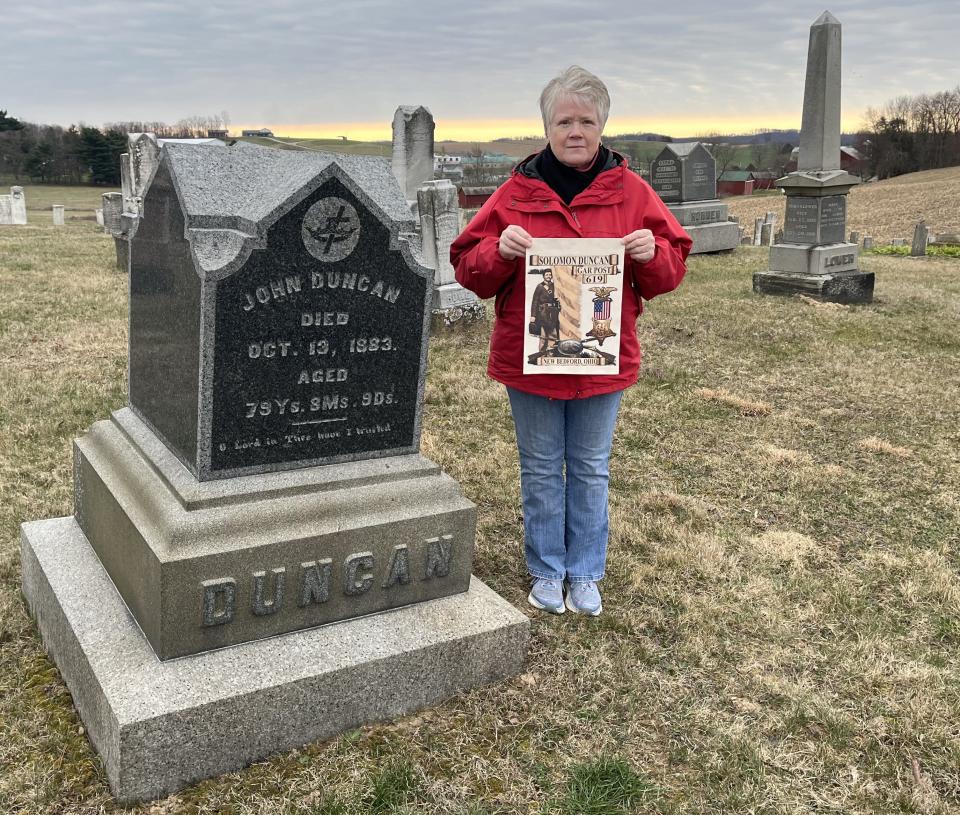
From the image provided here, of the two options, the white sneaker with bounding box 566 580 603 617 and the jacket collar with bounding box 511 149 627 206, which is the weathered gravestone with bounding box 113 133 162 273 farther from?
the white sneaker with bounding box 566 580 603 617

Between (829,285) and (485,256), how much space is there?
968 centimetres

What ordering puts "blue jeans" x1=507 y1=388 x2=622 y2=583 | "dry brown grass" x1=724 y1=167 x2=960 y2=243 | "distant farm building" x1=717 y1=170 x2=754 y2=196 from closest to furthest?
"blue jeans" x1=507 y1=388 x2=622 y2=583 → "dry brown grass" x1=724 y1=167 x2=960 y2=243 → "distant farm building" x1=717 y1=170 x2=754 y2=196

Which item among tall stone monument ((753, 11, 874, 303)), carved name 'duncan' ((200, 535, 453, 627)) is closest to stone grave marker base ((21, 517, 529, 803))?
carved name 'duncan' ((200, 535, 453, 627))

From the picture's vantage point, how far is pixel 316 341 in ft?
9.59

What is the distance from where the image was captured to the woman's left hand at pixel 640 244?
3.13 m

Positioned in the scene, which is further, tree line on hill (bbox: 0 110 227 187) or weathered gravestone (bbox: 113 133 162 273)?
tree line on hill (bbox: 0 110 227 187)

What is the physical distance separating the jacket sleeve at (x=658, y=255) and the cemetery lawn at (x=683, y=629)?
1467 millimetres

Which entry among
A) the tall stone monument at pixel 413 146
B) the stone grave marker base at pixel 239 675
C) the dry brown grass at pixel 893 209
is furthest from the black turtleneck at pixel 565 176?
the dry brown grass at pixel 893 209

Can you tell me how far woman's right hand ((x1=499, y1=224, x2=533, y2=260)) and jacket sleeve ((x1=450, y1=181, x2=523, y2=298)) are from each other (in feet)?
0.17

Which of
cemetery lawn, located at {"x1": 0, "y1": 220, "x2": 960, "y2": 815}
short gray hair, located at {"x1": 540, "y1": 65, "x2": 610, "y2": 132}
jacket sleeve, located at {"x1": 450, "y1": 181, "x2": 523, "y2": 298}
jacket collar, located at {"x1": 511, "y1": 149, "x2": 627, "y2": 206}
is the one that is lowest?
cemetery lawn, located at {"x1": 0, "y1": 220, "x2": 960, "y2": 815}

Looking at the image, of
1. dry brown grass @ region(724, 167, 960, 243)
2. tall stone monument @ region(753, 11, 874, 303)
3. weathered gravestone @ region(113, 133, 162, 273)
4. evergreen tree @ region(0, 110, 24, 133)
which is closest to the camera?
tall stone monument @ region(753, 11, 874, 303)

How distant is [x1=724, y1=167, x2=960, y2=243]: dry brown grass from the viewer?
84.9 feet

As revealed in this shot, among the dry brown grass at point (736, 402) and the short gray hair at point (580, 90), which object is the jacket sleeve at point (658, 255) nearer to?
the short gray hair at point (580, 90)

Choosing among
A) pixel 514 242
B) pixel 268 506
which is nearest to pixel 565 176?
pixel 514 242
